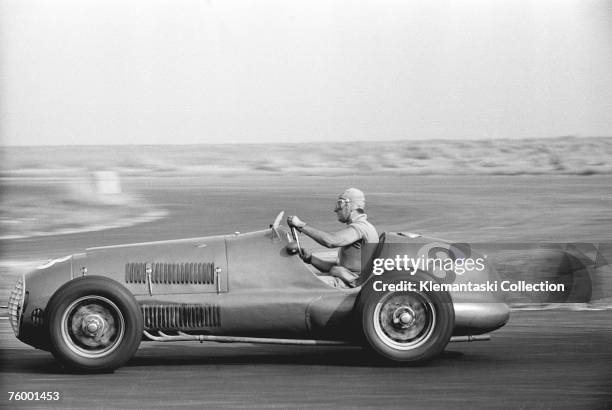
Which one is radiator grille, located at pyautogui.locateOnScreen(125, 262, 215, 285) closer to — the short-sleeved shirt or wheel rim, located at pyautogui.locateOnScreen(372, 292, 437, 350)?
the short-sleeved shirt

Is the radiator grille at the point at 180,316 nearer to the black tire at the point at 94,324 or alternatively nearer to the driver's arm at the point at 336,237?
the black tire at the point at 94,324

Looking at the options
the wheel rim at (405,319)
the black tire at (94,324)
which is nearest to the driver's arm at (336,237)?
the wheel rim at (405,319)

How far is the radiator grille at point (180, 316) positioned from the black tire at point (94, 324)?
0.15 m

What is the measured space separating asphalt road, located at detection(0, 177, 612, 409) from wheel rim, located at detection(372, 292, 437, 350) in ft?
0.62

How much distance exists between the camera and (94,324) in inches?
301

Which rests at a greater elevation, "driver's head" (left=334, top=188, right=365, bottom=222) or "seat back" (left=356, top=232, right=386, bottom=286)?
"driver's head" (left=334, top=188, right=365, bottom=222)

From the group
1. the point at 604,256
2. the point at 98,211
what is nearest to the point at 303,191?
the point at 98,211

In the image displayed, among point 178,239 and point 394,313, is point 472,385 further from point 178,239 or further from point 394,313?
point 178,239

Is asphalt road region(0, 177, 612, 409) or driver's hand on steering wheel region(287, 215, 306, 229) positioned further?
driver's hand on steering wheel region(287, 215, 306, 229)

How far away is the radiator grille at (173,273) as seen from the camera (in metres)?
7.80

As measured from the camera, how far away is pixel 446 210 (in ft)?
26.2

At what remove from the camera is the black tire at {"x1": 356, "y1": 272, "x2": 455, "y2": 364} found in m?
7.67

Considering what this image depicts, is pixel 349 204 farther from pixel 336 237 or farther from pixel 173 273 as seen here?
pixel 173 273

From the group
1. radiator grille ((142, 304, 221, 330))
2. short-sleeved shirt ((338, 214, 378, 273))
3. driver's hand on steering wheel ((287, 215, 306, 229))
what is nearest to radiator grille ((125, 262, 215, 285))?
radiator grille ((142, 304, 221, 330))
